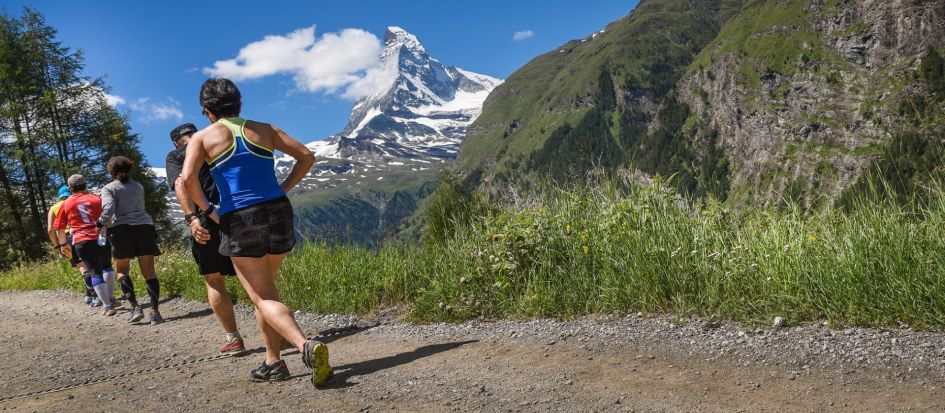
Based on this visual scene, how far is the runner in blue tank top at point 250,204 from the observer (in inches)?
187

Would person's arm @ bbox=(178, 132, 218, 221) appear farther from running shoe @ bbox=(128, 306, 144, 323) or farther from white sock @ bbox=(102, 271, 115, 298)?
white sock @ bbox=(102, 271, 115, 298)

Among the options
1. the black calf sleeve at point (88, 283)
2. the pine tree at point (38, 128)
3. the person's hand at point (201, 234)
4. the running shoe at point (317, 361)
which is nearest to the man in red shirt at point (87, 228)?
the black calf sleeve at point (88, 283)

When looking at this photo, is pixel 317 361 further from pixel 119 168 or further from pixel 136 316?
pixel 119 168

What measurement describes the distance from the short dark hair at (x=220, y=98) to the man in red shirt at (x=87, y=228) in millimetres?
6246

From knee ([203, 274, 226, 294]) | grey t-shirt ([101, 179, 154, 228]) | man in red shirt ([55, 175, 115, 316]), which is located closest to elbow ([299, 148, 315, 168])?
knee ([203, 274, 226, 294])

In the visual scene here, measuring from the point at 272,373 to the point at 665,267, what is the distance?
334 cm

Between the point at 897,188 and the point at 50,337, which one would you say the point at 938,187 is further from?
the point at 50,337

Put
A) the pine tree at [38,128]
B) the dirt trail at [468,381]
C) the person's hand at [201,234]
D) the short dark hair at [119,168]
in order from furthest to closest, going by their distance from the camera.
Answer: the pine tree at [38,128]
the short dark hair at [119,168]
the person's hand at [201,234]
the dirt trail at [468,381]

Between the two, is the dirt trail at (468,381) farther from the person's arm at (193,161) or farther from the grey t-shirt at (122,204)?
the grey t-shirt at (122,204)

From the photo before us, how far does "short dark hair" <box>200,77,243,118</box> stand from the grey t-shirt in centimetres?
487

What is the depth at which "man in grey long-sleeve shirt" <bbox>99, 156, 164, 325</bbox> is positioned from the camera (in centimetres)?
905

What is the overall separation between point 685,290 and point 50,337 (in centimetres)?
798

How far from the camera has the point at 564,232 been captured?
665cm

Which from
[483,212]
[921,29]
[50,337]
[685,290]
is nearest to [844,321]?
[685,290]
